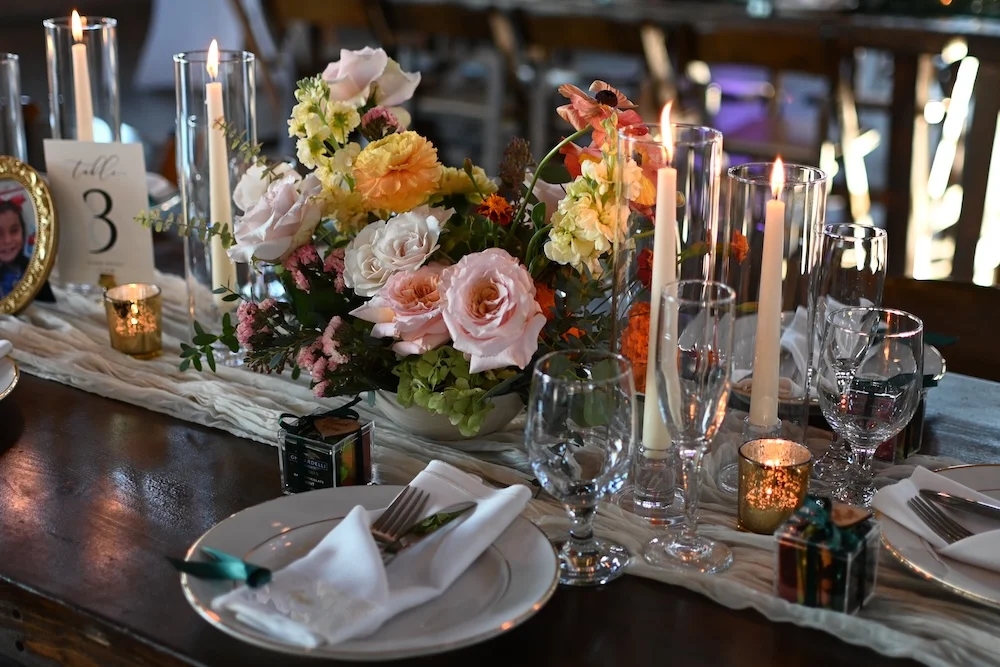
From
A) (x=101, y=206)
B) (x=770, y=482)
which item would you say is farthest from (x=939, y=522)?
(x=101, y=206)

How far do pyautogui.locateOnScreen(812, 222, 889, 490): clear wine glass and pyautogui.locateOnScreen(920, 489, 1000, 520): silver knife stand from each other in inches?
5.1

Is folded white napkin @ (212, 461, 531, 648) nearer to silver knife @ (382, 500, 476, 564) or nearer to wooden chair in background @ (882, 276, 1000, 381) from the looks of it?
silver knife @ (382, 500, 476, 564)

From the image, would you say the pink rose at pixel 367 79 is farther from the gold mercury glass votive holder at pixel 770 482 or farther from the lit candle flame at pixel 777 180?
the gold mercury glass votive holder at pixel 770 482

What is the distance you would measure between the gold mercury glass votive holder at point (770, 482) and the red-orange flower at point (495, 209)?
11.7 inches

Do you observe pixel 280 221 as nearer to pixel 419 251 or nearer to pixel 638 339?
pixel 419 251

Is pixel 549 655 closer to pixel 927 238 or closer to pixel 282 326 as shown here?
pixel 282 326

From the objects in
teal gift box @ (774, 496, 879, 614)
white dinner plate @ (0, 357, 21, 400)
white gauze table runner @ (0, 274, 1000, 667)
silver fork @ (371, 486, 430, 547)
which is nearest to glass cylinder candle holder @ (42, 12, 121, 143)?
white gauze table runner @ (0, 274, 1000, 667)

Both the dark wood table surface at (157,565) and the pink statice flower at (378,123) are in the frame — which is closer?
the dark wood table surface at (157,565)

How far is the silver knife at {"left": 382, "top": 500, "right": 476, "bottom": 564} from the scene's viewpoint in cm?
81

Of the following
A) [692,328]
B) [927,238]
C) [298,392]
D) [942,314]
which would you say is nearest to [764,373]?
[692,328]

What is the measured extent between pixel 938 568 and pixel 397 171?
1.78ft

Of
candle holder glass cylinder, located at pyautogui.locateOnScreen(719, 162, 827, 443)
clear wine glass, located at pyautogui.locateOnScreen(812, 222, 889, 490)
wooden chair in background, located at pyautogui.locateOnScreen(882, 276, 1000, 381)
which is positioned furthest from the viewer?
wooden chair in background, located at pyautogui.locateOnScreen(882, 276, 1000, 381)

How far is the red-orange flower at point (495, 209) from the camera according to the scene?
3.25 ft

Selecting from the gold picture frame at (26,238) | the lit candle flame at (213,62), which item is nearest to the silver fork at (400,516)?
the lit candle flame at (213,62)
